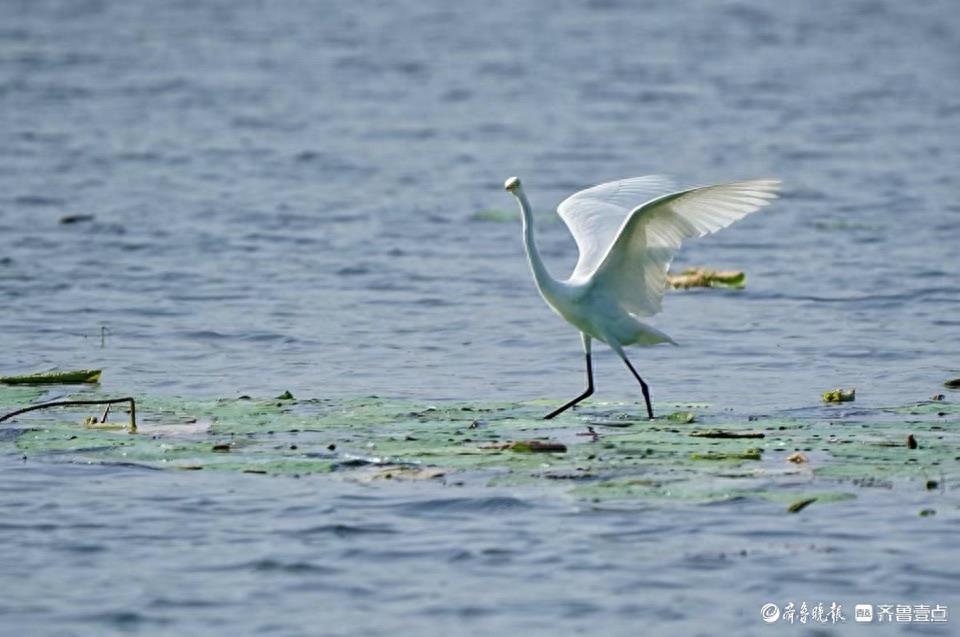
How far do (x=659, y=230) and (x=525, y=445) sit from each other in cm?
183

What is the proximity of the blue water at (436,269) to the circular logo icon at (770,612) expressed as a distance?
51mm

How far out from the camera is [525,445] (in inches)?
402

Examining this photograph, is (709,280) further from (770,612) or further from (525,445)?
(770,612)

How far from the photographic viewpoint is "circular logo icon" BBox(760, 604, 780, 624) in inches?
313

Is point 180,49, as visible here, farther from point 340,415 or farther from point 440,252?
point 340,415

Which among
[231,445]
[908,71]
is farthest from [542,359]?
[908,71]

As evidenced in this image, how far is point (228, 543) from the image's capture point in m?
8.95

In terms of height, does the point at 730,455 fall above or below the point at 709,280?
below

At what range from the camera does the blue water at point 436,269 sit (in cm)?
847

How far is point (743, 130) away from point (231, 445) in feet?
59.2

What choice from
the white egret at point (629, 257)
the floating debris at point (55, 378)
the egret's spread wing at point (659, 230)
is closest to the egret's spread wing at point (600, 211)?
the white egret at point (629, 257)

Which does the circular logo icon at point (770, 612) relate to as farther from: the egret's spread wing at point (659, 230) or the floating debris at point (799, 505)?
the egret's spread wing at point (659, 230)

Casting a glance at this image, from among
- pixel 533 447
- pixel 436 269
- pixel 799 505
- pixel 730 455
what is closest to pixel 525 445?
pixel 533 447

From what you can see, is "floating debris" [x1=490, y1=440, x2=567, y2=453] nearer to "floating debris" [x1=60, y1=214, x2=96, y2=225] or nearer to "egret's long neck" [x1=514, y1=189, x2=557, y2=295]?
"egret's long neck" [x1=514, y1=189, x2=557, y2=295]
